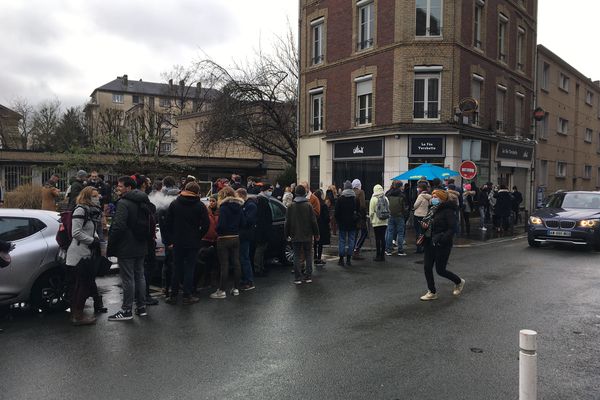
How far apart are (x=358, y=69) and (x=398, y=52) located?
2.30 metres

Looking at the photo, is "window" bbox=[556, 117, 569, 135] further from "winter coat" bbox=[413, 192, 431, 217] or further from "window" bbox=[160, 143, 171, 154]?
"window" bbox=[160, 143, 171, 154]

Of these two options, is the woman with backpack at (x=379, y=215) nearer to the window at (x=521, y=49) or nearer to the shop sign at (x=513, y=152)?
the shop sign at (x=513, y=152)

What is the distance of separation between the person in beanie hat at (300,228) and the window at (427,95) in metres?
12.9

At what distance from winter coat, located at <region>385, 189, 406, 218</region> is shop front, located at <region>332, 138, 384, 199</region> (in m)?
9.23

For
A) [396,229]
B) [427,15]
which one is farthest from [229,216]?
[427,15]

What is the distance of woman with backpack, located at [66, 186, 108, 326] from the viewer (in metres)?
5.95

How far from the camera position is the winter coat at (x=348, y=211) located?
9961mm

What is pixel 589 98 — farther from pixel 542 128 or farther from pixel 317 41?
pixel 317 41

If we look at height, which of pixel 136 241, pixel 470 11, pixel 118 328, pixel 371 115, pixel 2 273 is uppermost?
pixel 470 11

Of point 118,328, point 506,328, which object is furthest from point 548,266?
point 118,328

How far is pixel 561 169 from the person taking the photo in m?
32.0

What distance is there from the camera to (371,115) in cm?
2119

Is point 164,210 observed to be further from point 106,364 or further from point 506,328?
point 506,328

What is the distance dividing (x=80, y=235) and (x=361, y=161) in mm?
16859
